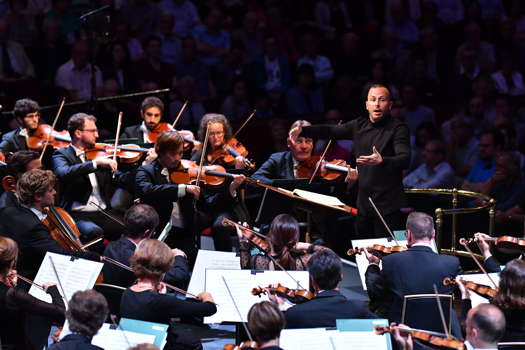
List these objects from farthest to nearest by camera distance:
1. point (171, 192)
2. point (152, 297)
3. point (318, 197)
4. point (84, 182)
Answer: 1. point (84, 182)
2. point (318, 197)
3. point (171, 192)
4. point (152, 297)

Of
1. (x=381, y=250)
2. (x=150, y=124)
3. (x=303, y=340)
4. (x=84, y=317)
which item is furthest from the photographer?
(x=150, y=124)

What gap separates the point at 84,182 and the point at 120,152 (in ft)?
1.25

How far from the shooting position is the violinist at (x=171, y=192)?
6.25 metres

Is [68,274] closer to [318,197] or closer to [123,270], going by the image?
[123,270]

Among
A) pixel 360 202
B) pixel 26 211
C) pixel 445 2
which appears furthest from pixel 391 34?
pixel 26 211

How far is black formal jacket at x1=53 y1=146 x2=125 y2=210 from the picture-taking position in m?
6.56

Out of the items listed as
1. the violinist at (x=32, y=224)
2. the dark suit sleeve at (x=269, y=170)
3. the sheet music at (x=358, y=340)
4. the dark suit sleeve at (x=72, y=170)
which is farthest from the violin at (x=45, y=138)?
the sheet music at (x=358, y=340)

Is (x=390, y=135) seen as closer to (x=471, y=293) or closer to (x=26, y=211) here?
(x=471, y=293)

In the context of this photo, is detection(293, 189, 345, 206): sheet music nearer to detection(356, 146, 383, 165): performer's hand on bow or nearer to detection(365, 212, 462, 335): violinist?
detection(356, 146, 383, 165): performer's hand on bow

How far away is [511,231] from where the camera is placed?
7105mm

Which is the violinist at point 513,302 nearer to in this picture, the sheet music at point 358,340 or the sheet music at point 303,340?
the sheet music at point 358,340

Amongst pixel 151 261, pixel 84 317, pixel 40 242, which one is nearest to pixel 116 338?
pixel 84 317

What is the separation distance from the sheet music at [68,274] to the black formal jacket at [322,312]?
1.09 m

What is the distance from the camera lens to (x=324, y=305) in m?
4.14
